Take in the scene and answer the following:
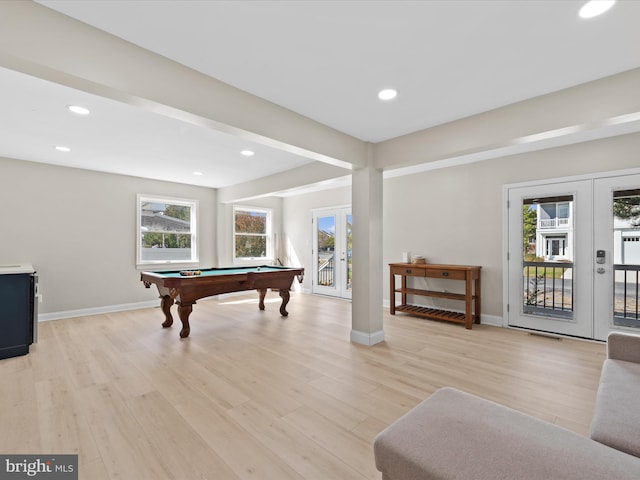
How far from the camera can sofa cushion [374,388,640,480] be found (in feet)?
3.21

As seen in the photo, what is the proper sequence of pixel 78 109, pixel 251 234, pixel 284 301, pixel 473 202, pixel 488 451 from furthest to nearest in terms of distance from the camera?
pixel 251 234 → pixel 284 301 → pixel 473 202 → pixel 78 109 → pixel 488 451

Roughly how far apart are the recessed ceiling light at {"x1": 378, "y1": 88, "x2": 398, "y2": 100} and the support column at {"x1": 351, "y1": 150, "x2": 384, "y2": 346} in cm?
113

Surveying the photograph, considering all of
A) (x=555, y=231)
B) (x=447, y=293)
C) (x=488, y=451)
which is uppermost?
(x=555, y=231)

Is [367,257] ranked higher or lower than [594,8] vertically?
lower

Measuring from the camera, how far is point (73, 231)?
508cm

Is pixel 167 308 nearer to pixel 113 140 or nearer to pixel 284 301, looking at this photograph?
pixel 284 301

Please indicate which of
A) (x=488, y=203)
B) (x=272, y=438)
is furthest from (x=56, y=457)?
(x=488, y=203)

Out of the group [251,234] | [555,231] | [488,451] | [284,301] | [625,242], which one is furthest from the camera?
[251,234]

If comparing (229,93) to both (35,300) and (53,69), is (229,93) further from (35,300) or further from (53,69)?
(35,300)

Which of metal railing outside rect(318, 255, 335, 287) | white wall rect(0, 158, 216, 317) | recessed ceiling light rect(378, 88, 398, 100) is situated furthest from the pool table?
recessed ceiling light rect(378, 88, 398, 100)

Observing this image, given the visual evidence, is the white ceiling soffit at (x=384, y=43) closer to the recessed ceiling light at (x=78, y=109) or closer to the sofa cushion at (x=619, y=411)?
the recessed ceiling light at (x=78, y=109)

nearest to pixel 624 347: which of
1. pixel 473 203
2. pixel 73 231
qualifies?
pixel 473 203

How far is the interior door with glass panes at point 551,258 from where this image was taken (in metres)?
3.80

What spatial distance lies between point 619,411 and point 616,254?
10.3 ft
